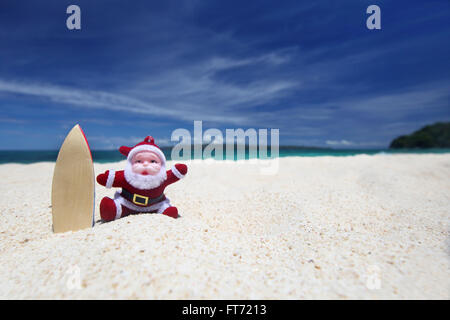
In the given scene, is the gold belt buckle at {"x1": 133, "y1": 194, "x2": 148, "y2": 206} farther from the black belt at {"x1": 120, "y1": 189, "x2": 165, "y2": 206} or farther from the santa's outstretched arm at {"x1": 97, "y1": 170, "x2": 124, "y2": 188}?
the santa's outstretched arm at {"x1": 97, "y1": 170, "x2": 124, "y2": 188}

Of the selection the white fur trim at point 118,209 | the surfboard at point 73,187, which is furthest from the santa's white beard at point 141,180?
the surfboard at point 73,187

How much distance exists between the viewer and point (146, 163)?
324 centimetres

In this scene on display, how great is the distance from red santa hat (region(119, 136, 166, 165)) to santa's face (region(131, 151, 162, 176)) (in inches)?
1.7

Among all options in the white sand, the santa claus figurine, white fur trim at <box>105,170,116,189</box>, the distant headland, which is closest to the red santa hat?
the santa claus figurine

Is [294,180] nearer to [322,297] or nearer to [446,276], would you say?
[446,276]

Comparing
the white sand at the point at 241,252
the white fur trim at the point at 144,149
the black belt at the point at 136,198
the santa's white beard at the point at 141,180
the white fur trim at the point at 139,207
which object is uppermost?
the white fur trim at the point at 144,149

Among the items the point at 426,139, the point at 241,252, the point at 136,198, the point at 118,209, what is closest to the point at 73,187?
the point at 118,209

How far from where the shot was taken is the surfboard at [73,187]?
306 centimetres

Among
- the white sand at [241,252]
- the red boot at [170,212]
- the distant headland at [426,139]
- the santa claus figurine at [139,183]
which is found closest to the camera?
the white sand at [241,252]

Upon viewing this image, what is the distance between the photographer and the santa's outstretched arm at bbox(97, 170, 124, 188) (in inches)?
124

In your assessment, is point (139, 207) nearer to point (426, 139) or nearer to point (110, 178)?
point (110, 178)

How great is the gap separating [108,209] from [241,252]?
1.92 meters

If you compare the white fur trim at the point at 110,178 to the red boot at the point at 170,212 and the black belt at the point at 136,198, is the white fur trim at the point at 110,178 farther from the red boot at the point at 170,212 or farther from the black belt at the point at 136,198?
the red boot at the point at 170,212

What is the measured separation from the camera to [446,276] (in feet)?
6.28
